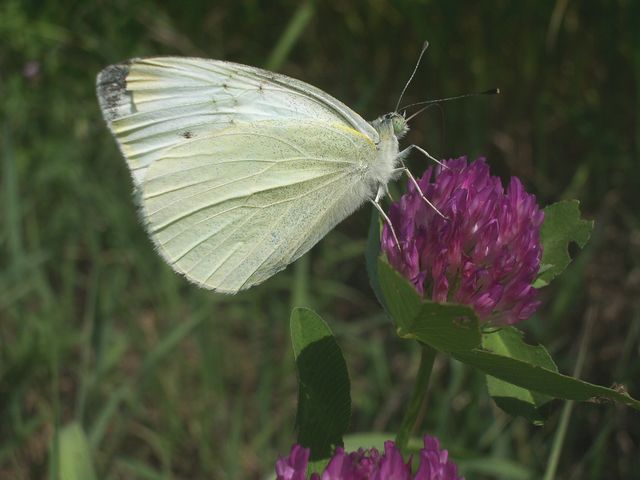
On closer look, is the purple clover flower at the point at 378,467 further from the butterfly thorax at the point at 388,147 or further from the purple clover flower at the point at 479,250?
the butterfly thorax at the point at 388,147

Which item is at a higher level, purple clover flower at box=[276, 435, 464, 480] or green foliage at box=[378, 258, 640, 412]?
green foliage at box=[378, 258, 640, 412]

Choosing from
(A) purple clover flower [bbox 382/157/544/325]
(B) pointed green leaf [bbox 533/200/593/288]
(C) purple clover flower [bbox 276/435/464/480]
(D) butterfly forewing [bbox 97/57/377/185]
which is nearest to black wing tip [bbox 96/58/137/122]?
(D) butterfly forewing [bbox 97/57/377/185]

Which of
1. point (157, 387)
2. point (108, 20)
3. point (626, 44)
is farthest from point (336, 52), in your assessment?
point (157, 387)

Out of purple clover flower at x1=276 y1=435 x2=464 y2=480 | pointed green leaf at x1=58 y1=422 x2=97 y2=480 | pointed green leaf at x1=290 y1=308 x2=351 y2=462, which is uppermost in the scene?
pointed green leaf at x1=290 y1=308 x2=351 y2=462

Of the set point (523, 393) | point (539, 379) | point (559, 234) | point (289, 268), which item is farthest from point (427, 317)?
point (289, 268)

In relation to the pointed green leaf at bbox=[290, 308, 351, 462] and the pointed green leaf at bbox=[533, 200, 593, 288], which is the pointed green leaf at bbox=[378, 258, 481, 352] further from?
the pointed green leaf at bbox=[533, 200, 593, 288]
